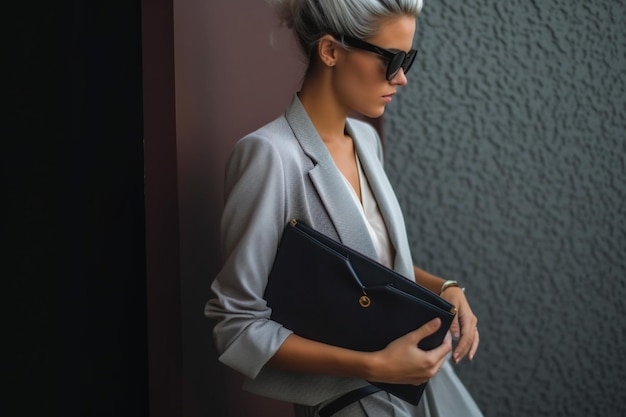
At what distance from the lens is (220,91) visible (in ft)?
4.95

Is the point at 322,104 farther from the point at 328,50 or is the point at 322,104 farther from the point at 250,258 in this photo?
the point at 250,258

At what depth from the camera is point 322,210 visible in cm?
121

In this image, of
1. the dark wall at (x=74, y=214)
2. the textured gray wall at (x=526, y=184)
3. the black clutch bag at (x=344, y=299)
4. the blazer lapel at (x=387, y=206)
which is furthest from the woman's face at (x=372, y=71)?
the textured gray wall at (x=526, y=184)

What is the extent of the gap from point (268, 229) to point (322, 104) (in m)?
0.27

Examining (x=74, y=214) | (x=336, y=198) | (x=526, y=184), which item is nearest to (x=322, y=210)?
(x=336, y=198)

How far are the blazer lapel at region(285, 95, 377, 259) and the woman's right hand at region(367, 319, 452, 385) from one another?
0.17 metres

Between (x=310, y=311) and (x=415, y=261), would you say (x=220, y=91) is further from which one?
(x=415, y=261)

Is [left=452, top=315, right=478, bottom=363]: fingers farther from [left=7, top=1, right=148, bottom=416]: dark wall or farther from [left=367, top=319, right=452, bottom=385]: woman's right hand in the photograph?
[left=7, top=1, right=148, bottom=416]: dark wall

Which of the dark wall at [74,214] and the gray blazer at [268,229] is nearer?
the gray blazer at [268,229]

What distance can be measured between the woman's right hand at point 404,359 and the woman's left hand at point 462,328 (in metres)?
0.15

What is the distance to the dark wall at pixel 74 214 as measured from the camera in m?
1.60

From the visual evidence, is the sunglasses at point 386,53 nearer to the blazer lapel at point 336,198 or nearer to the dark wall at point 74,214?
the blazer lapel at point 336,198

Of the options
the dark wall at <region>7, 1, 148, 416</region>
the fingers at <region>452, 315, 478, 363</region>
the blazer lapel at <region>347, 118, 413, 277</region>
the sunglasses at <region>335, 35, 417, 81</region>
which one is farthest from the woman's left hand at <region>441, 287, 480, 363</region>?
the dark wall at <region>7, 1, 148, 416</region>

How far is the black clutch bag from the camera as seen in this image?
→ 110 centimetres
